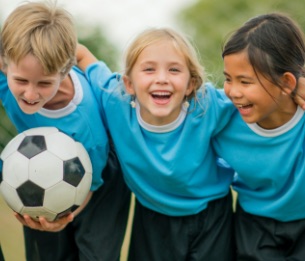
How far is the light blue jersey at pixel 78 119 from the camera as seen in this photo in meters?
2.98

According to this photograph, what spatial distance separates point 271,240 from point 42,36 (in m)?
1.27

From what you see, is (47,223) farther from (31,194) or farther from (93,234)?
(93,234)

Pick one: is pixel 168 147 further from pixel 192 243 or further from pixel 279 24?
pixel 279 24

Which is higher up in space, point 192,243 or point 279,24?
point 279,24

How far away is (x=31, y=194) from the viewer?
2.85 meters

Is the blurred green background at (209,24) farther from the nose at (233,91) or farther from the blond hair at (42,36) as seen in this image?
the nose at (233,91)

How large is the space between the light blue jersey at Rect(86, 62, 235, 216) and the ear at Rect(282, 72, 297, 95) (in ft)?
0.81

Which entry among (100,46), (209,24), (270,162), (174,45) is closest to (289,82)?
(270,162)

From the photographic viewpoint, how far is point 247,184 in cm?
309

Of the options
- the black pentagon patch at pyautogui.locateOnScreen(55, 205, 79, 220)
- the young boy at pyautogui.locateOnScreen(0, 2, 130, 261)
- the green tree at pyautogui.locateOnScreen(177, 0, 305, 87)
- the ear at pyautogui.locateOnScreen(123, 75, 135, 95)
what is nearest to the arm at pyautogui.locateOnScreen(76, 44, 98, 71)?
the young boy at pyautogui.locateOnScreen(0, 2, 130, 261)

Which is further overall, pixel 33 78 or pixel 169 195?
pixel 169 195

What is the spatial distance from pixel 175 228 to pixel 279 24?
97 cm

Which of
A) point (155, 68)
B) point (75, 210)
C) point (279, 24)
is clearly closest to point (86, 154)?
point (75, 210)

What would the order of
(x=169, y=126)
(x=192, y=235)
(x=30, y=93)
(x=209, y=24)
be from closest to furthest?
1. (x=30, y=93)
2. (x=169, y=126)
3. (x=192, y=235)
4. (x=209, y=24)
